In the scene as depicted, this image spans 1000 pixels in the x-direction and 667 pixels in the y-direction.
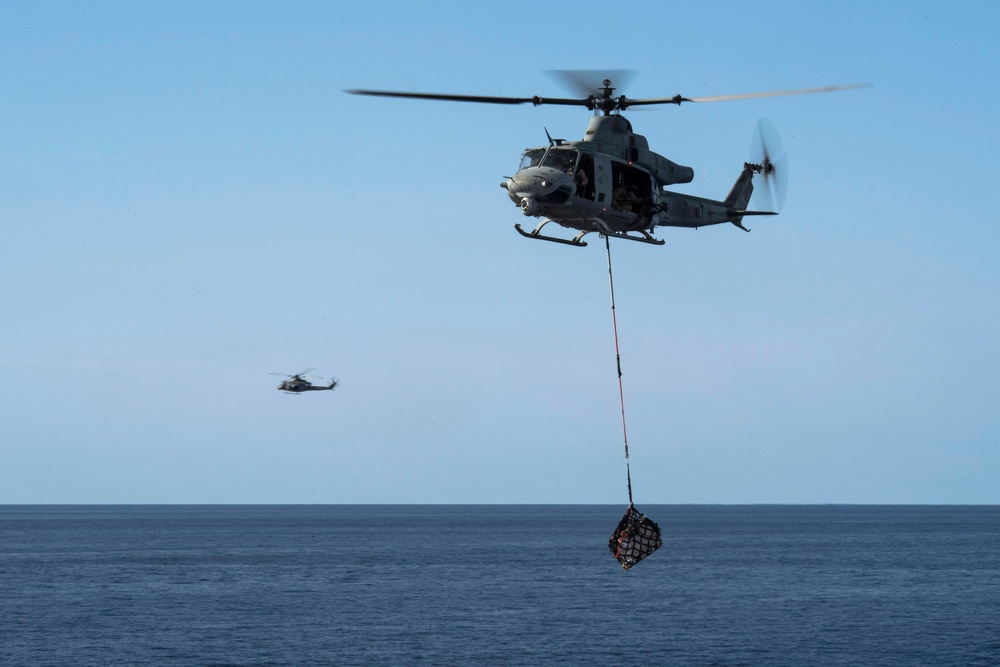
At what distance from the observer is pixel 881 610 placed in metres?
96.7

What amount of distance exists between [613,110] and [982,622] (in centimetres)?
7099

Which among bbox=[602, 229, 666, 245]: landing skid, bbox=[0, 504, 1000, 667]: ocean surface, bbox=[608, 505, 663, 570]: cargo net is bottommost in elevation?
bbox=[0, 504, 1000, 667]: ocean surface

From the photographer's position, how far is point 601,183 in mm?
30828

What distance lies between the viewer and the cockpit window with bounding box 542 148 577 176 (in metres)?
30.2

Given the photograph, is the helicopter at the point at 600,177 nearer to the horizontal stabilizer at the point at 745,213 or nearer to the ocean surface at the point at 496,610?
the horizontal stabilizer at the point at 745,213

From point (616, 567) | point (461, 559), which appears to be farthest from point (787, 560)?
point (461, 559)

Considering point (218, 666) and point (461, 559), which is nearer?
point (218, 666)

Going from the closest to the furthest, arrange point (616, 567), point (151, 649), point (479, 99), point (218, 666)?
point (479, 99)
point (218, 666)
point (151, 649)
point (616, 567)

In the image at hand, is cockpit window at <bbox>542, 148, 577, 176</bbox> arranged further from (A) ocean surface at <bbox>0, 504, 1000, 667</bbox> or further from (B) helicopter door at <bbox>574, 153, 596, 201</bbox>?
(A) ocean surface at <bbox>0, 504, 1000, 667</bbox>

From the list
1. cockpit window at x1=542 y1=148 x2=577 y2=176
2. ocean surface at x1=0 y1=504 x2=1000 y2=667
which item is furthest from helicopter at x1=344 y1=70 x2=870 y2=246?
ocean surface at x1=0 y1=504 x2=1000 y2=667

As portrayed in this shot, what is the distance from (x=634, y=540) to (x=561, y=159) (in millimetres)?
9938

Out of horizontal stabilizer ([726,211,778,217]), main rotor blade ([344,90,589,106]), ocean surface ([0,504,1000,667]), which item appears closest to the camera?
main rotor blade ([344,90,589,106])

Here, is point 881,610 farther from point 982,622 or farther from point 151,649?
point 151,649

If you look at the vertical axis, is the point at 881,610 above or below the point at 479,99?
below
